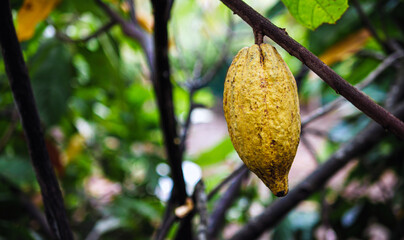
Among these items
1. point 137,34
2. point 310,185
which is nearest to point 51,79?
point 137,34

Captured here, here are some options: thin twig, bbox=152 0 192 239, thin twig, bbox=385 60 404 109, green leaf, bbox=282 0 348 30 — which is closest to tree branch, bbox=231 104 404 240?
thin twig, bbox=385 60 404 109

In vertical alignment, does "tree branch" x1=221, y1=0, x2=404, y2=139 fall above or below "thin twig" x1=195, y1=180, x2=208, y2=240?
above

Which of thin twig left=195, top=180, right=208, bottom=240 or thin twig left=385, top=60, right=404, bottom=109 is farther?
thin twig left=385, top=60, right=404, bottom=109

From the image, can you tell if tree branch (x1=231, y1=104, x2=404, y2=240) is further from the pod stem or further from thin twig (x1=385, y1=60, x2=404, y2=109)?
the pod stem

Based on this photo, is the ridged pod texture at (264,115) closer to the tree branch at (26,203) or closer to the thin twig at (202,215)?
the thin twig at (202,215)

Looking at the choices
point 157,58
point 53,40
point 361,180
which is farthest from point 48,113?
point 361,180

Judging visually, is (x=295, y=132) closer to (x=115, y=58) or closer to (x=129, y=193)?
(x=115, y=58)

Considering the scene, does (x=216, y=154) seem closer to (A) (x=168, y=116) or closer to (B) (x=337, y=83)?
(A) (x=168, y=116)
